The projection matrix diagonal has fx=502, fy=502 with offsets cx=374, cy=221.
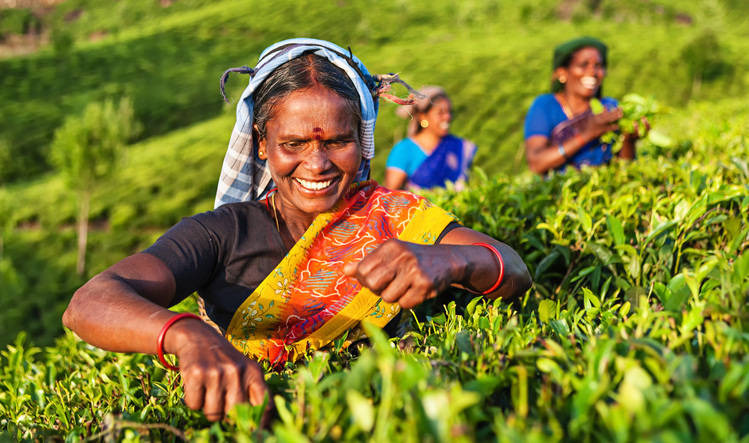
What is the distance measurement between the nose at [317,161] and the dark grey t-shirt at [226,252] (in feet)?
0.92

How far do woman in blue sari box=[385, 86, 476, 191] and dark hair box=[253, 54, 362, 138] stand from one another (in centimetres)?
349

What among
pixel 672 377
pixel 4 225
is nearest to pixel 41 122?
pixel 4 225

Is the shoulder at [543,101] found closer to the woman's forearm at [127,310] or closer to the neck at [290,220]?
the neck at [290,220]

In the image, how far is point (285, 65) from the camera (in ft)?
6.09

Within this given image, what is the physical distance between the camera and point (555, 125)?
411 centimetres

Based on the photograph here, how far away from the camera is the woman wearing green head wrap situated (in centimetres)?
377

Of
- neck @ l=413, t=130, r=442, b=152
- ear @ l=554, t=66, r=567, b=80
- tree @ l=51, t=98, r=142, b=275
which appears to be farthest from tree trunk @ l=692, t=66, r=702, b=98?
ear @ l=554, t=66, r=567, b=80

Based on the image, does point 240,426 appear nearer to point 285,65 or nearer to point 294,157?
point 294,157

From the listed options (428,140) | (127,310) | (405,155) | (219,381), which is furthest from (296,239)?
(428,140)

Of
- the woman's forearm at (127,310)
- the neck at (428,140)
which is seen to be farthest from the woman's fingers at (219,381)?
the neck at (428,140)

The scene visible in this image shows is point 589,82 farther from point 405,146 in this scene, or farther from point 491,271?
point 491,271

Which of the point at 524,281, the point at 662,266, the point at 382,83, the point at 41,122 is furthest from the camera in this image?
the point at 41,122

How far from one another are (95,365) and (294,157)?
4.33ft

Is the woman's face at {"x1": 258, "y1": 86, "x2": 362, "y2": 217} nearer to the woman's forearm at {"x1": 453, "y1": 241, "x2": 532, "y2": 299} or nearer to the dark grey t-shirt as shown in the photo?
the dark grey t-shirt
